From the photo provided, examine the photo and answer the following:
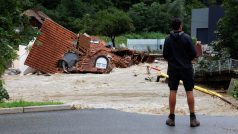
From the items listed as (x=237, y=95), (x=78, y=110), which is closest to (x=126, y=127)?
(x=78, y=110)

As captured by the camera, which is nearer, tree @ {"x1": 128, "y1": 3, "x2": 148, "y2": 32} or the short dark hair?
the short dark hair

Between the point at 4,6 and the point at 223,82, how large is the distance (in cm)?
1421

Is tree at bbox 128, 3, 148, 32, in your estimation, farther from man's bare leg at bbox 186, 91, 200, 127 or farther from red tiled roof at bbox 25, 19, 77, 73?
man's bare leg at bbox 186, 91, 200, 127

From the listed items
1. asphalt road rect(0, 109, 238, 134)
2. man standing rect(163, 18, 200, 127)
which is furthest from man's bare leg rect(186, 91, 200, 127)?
asphalt road rect(0, 109, 238, 134)

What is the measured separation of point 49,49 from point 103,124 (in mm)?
24050

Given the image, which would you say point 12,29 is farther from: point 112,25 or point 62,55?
point 112,25

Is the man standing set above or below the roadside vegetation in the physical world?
below

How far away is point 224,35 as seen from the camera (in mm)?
29062

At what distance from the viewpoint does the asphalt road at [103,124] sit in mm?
9906

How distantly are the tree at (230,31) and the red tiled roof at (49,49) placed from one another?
10446mm

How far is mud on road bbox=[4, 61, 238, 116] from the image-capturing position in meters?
14.3

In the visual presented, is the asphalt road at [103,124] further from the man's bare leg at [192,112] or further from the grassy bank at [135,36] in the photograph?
the grassy bank at [135,36]

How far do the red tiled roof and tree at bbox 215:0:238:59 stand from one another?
10.4 metres

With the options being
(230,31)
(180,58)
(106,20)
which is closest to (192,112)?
(180,58)
